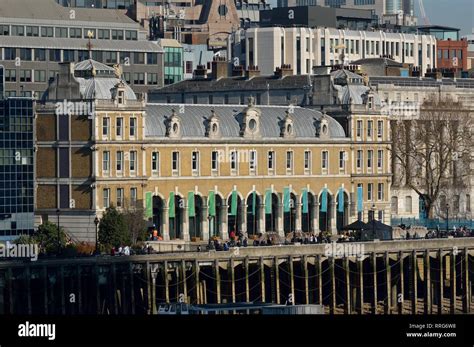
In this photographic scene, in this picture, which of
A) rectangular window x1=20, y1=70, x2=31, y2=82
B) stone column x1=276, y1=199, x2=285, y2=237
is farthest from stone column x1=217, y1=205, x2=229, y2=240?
rectangular window x1=20, y1=70, x2=31, y2=82

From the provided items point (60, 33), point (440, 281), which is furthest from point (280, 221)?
point (60, 33)

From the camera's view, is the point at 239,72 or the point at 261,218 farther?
the point at 239,72

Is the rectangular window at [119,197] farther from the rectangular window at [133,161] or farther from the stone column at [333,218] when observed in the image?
the stone column at [333,218]

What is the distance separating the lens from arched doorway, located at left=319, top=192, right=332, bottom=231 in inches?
3875

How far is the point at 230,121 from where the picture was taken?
95062mm

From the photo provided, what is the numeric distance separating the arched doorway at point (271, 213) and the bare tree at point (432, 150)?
19909mm

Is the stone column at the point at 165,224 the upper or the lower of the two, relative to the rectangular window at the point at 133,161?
lower

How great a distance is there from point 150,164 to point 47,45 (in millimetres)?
41853

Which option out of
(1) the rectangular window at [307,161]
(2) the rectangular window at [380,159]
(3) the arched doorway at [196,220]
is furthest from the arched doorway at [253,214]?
(2) the rectangular window at [380,159]

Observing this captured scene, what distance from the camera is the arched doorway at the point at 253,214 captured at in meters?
94.6

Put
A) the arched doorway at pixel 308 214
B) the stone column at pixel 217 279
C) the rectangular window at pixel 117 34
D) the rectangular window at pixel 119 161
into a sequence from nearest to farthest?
the stone column at pixel 217 279 → the rectangular window at pixel 119 161 → the arched doorway at pixel 308 214 → the rectangular window at pixel 117 34

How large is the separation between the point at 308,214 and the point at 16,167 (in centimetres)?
2232

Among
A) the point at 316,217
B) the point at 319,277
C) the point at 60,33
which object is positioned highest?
the point at 60,33

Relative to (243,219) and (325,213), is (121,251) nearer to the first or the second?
(243,219)
